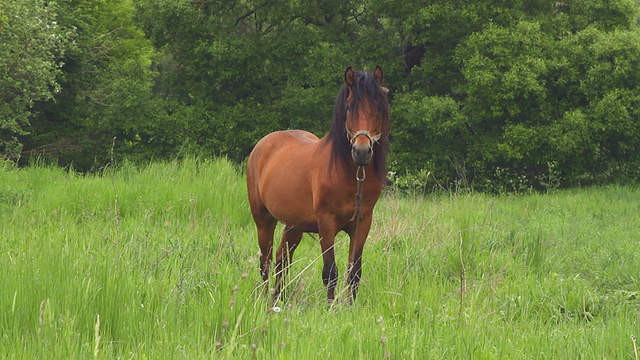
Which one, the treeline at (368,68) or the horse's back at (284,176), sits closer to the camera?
the horse's back at (284,176)

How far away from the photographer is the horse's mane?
16.5 ft

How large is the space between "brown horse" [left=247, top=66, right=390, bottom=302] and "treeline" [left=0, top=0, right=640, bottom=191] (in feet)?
47.9

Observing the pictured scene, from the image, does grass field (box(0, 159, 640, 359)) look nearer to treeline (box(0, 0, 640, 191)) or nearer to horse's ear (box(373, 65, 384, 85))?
horse's ear (box(373, 65, 384, 85))

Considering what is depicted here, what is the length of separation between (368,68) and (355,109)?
21483 millimetres

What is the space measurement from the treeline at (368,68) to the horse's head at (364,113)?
15.5 m

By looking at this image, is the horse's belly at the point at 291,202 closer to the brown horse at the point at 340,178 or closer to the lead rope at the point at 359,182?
the brown horse at the point at 340,178

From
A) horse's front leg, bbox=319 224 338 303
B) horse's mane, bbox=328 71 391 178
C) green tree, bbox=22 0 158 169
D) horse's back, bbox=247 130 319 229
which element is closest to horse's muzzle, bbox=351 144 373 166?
horse's mane, bbox=328 71 391 178

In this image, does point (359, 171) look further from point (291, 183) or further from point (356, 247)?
point (291, 183)

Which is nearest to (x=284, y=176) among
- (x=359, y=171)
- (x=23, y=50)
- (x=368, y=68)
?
(x=359, y=171)

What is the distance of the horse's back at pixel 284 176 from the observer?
5855 millimetres

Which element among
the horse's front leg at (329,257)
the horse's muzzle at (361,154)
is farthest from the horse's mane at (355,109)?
the horse's front leg at (329,257)

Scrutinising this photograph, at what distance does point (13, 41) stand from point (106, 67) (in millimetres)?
10043

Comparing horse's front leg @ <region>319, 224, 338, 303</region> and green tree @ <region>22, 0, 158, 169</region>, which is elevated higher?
horse's front leg @ <region>319, 224, 338, 303</region>

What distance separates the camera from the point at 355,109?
499cm
